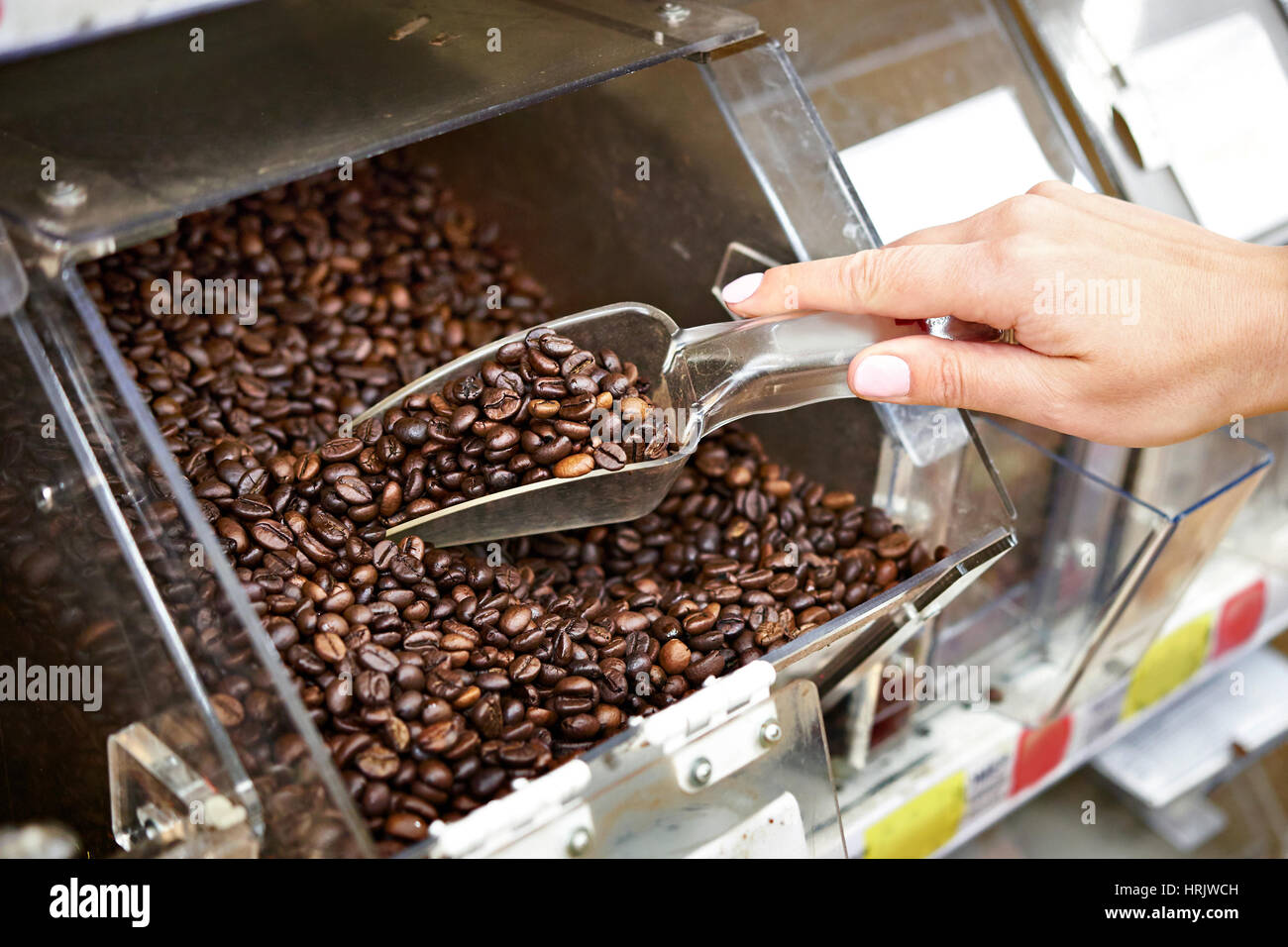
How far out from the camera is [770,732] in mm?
1117

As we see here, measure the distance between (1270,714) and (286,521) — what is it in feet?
6.34

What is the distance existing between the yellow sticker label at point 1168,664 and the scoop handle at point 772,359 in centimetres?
92

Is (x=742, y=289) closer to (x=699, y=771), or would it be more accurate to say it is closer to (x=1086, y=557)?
(x=699, y=771)

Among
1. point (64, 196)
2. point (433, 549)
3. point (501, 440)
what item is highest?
point (64, 196)

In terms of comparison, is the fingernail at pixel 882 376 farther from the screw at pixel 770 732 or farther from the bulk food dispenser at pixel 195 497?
the screw at pixel 770 732

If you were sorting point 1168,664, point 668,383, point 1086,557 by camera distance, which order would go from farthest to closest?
point 1168,664
point 1086,557
point 668,383

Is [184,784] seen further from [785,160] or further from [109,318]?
[785,160]

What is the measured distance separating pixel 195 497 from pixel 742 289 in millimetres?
674

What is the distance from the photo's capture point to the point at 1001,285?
3.76ft

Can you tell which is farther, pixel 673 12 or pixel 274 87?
pixel 673 12

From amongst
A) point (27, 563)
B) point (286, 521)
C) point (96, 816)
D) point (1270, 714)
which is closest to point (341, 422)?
point (286, 521)

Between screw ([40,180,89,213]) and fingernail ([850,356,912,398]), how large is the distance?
31.9 inches

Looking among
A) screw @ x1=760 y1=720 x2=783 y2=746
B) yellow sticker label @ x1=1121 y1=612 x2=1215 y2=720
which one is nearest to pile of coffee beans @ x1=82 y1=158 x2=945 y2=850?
screw @ x1=760 y1=720 x2=783 y2=746

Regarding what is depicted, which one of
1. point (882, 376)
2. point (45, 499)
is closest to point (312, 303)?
point (45, 499)
